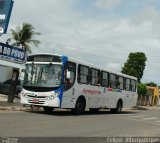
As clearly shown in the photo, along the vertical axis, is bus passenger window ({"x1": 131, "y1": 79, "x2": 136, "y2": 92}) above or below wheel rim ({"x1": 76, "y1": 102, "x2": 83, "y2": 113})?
above

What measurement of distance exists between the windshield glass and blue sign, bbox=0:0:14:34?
8.92 m

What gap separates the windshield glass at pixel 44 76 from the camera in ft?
67.2

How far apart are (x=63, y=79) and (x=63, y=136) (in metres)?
8.44

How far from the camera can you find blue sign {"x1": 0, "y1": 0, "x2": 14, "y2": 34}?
95.4 ft

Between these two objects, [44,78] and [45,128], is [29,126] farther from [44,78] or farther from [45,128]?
[44,78]

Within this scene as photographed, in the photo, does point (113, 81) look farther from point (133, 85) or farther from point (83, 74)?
point (83, 74)

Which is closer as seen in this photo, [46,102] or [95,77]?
[46,102]

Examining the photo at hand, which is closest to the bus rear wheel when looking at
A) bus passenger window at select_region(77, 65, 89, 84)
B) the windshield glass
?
bus passenger window at select_region(77, 65, 89, 84)

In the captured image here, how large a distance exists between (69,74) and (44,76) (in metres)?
1.26

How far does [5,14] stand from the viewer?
96.3 feet

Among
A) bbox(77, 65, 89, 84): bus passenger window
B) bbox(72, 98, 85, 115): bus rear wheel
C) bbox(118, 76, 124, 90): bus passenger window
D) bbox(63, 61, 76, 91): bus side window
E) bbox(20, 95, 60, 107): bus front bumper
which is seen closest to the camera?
bbox(20, 95, 60, 107): bus front bumper

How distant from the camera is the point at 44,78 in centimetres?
2056

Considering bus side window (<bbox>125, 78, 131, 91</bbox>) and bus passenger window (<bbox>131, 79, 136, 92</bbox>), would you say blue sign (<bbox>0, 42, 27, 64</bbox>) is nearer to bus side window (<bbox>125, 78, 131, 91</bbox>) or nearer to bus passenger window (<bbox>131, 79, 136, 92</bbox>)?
bus side window (<bbox>125, 78, 131, 91</bbox>)

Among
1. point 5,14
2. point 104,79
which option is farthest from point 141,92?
point 104,79
